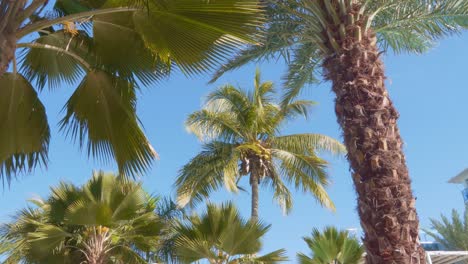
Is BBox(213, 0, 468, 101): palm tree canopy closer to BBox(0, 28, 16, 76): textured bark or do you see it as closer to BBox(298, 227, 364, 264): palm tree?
BBox(0, 28, 16, 76): textured bark

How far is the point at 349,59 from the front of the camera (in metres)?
5.63

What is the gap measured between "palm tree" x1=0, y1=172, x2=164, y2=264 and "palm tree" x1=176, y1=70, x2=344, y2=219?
4.86 m

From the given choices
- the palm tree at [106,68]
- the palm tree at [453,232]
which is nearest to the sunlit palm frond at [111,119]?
the palm tree at [106,68]

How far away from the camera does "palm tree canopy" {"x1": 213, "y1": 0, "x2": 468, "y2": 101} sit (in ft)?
19.9

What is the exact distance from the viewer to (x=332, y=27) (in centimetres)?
602

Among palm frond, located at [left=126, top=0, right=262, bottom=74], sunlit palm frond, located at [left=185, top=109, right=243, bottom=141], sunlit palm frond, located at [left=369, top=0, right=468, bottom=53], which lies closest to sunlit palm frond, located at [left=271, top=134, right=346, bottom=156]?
sunlit palm frond, located at [left=185, top=109, right=243, bottom=141]

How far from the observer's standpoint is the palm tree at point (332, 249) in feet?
37.0

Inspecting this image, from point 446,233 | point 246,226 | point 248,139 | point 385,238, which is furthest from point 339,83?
point 446,233

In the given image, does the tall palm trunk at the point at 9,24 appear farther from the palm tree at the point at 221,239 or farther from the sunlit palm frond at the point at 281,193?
A: the sunlit palm frond at the point at 281,193

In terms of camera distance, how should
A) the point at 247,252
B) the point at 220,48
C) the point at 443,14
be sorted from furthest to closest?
the point at 247,252 < the point at 443,14 < the point at 220,48

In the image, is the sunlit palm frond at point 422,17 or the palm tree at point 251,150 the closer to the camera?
the sunlit palm frond at point 422,17

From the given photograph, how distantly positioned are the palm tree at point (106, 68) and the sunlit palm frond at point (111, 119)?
1 cm

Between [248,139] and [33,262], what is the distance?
8542 mm

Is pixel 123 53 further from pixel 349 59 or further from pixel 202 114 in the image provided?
pixel 202 114
